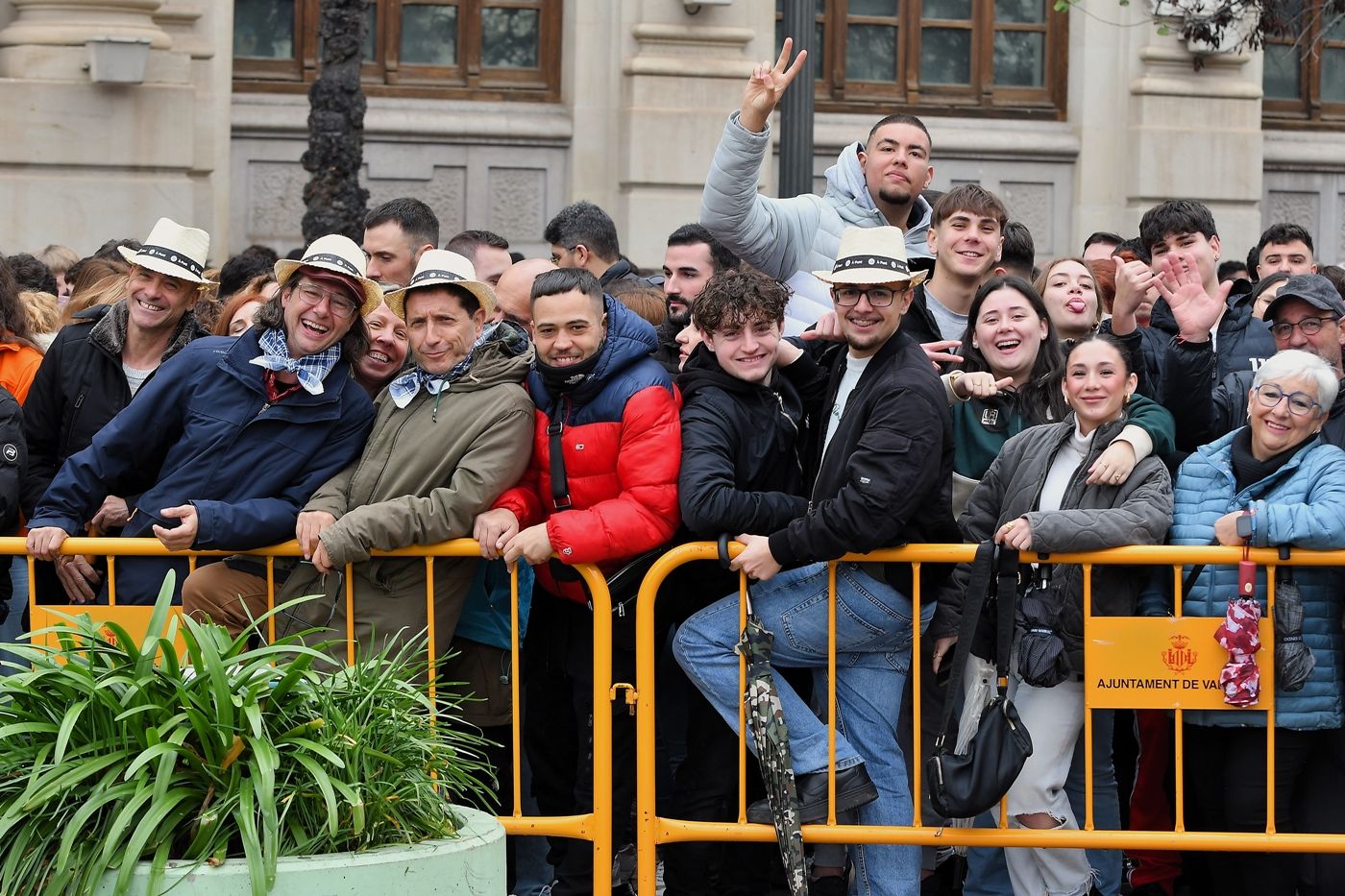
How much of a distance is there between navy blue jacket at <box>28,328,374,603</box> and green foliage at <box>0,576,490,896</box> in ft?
4.47

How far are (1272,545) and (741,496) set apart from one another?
1.64 meters

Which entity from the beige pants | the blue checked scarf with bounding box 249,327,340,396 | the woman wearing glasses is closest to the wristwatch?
the woman wearing glasses

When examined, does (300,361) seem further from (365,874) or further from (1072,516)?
(1072,516)

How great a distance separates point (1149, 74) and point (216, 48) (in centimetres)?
854

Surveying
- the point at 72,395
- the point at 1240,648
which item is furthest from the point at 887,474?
the point at 72,395

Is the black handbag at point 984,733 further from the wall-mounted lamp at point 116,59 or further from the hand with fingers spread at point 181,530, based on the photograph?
the wall-mounted lamp at point 116,59

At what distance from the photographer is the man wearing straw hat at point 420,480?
5.63 metres

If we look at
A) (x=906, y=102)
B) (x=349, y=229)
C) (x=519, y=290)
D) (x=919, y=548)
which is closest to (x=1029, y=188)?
(x=906, y=102)

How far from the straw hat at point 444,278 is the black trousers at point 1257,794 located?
2.74 m

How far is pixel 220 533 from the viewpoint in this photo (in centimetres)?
564

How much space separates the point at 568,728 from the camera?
627cm

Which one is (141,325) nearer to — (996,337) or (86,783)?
(86,783)

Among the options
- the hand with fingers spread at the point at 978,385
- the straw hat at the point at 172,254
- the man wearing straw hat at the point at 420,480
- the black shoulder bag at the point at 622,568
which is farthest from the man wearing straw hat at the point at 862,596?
the straw hat at the point at 172,254

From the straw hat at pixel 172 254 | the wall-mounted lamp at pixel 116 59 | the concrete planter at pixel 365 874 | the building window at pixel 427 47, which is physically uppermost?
the building window at pixel 427 47
